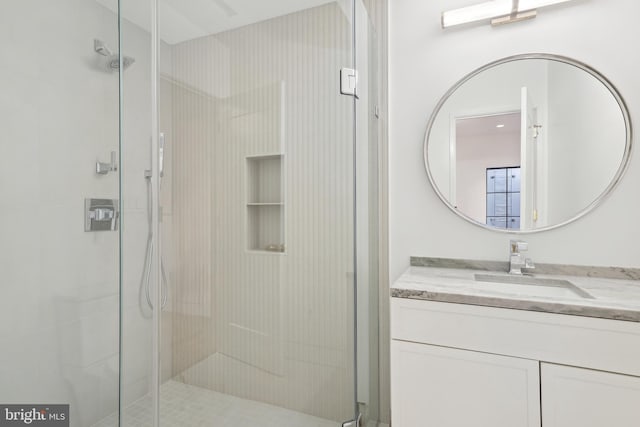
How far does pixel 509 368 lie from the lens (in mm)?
1082

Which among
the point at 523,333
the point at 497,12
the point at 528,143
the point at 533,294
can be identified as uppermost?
the point at 497,12

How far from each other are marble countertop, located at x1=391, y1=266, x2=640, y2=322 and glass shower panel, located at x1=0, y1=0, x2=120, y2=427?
1.23 metres

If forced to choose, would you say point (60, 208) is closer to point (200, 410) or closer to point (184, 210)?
point (184, 210)

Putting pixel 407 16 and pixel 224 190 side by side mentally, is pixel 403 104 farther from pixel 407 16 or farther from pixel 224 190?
pixel 224 190

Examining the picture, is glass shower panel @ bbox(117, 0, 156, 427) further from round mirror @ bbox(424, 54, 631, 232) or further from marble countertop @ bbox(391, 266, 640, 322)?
round mirror @ bbox(424, 54, 631, 232)

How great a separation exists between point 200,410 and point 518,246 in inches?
55.6

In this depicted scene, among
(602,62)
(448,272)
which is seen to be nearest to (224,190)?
(448,272)

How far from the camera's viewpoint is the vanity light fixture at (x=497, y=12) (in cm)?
145

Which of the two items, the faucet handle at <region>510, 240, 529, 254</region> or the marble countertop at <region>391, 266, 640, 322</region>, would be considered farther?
the faucet handle at <region>510, 240, 529, 254</region>

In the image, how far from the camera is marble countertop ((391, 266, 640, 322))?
0.99 metres

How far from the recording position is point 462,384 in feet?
3.72
